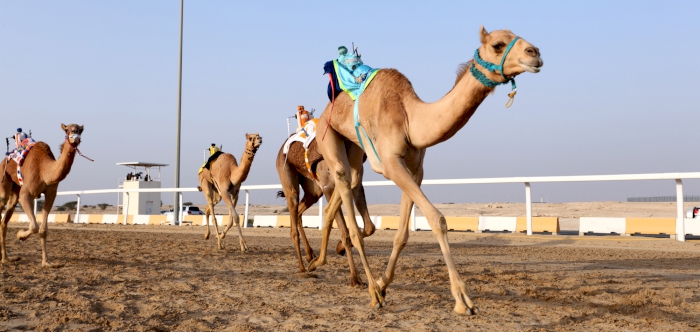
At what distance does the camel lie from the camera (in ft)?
16.0

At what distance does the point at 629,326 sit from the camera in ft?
17.0

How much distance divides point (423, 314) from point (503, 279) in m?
2.71

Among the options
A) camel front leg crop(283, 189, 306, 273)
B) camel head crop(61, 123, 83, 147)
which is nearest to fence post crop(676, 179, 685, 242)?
camel front leg crop(283, 189, 306, 273)

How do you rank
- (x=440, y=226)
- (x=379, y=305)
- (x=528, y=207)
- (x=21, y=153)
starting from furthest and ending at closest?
(x=528, y=207), (x=21, y=153), (x=379, y=305), (x=440, y=226)

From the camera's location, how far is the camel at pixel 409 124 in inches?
192

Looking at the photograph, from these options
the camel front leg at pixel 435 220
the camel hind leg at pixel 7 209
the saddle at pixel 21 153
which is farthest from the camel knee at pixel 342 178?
the saddle at pixel 21 153

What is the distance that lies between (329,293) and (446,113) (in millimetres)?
2592

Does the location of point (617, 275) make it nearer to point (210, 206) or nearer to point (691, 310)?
point (691, 310)

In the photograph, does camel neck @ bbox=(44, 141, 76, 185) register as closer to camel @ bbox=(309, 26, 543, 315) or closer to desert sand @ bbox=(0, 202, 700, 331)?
desert sand @ bbox=(0, 202, 700, 331)

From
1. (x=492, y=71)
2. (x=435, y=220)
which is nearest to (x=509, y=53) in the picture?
(x=492, y=71)

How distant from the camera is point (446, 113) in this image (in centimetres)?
527

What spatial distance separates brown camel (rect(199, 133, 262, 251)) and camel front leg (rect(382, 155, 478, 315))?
7.79 m

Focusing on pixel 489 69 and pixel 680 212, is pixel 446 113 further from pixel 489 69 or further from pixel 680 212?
pixel 680 212

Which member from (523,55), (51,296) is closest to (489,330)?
(523,55)
